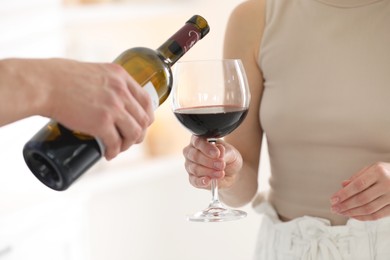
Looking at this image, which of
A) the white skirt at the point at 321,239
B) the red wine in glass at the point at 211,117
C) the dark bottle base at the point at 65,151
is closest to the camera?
the dark bottle base at the point at 65,151

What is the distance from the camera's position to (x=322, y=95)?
63.8 inches

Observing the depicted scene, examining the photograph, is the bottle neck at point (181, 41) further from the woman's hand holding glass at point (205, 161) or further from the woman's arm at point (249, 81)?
the woman's arm at point (249, 81)

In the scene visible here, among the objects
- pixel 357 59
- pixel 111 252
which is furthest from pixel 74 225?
pixel 357 59

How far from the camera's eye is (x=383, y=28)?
1.60m

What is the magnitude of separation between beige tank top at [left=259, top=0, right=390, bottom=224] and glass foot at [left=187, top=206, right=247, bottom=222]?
0.33 metres

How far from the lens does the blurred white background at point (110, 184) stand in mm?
2383

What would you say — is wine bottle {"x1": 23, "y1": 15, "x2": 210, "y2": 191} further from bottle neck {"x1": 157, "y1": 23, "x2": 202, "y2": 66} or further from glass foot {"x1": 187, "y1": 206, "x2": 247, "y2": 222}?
glass foot {"x1": 187, "y1": 206, "x2": 247, "y2": 222}

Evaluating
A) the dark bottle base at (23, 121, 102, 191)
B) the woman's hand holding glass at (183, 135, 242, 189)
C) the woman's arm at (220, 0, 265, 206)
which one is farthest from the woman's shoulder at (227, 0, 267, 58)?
the dark bottle base at (23, 121, 102, 191)

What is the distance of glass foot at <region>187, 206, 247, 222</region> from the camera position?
4.30 feet

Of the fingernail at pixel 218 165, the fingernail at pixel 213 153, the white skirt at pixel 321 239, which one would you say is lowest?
the white skirt at pixel 321 239

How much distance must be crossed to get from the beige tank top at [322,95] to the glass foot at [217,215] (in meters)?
0.33

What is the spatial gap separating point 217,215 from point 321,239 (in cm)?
36

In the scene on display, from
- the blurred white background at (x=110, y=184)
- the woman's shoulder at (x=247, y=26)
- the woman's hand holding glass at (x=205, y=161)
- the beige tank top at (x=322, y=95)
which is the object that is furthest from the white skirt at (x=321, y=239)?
the blurred white background at (x=110, y=184)

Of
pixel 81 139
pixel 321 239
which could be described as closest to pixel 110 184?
pixel 321 239
